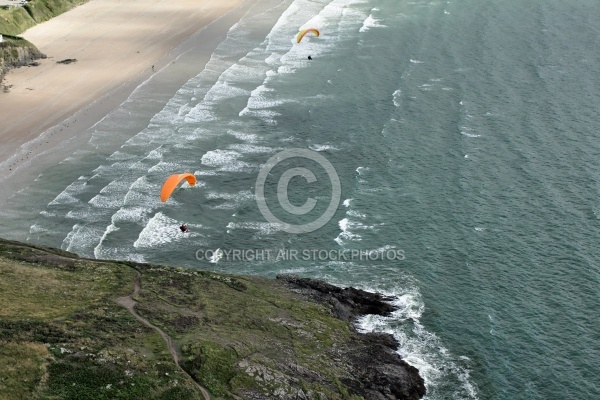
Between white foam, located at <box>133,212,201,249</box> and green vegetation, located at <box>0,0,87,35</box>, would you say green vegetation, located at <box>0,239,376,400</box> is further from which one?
green vegetation, located at <box>0,0,87,35</box>

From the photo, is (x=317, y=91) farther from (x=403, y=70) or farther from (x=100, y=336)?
(x=100, y=336)

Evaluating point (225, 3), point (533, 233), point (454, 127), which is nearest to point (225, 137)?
point (454, 127)

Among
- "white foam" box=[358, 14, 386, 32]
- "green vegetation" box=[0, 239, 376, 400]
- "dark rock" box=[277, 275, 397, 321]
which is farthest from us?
"white foam" box=[358, 14, 386, 32]

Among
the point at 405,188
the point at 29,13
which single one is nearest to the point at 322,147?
the point at 405,188

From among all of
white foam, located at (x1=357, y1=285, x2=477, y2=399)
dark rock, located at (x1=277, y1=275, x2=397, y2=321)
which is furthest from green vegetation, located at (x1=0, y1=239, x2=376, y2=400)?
white foam, located at (x1=357, y1=285, x2=477, y2=399)

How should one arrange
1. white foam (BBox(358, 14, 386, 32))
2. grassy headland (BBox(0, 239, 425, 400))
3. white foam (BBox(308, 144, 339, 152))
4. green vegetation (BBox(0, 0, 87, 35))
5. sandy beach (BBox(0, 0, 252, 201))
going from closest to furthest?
grassy headland (BBox(0, 239, 425, 400)) < white foam (BBox(308, 144, 339, 152)) < sandy beach (BBox(0, 0, 252, 201)) < green vegetation (BBox(0, 0, 87, 35)) < white foam (BBox(358, 14, 386, 32))

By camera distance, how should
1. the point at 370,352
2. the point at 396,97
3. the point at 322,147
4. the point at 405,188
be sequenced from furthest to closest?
the point at 396,97
the point at 322,147
the point at 405,188
the point at 370,352

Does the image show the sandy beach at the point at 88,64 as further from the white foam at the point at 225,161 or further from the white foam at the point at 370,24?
the white foam at the point at 370,24

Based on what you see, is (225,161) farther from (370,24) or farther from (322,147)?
(370,24)
